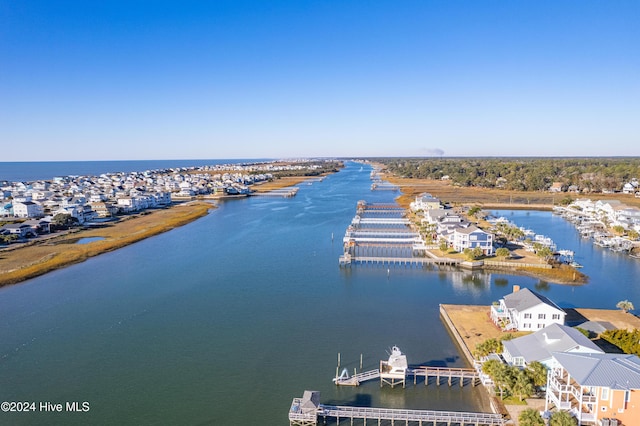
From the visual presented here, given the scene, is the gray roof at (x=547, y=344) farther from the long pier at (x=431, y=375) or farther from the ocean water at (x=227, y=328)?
the ocean water at (x=227, y=328)

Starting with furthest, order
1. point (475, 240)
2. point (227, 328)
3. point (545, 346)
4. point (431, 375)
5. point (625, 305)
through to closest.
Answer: point (475, 240)
point (625, 305)
point (227, 328)
point (431, 375)
point (545, 346)

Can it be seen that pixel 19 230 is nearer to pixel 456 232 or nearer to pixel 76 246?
pixel 76 246

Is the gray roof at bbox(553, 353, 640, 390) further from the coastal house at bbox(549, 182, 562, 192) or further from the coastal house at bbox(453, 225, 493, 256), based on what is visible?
the coastal house at bbox(549, 182, 562, 192)

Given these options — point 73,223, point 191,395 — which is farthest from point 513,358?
point 73,223

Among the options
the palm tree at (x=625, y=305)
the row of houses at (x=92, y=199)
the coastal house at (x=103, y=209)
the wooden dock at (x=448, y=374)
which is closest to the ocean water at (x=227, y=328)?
the wooden dock at (x=448, y=374)

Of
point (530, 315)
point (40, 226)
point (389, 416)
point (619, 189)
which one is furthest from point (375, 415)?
point (619, 189)

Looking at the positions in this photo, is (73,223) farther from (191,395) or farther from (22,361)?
(191,395)

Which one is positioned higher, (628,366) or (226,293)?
(628,366)

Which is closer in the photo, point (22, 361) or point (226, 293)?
point (22, 361)
